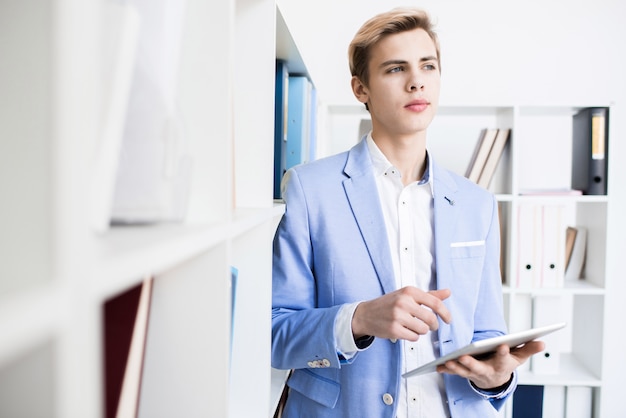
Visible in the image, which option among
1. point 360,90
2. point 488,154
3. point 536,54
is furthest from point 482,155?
point 360,90

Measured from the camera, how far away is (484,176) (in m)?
2.49

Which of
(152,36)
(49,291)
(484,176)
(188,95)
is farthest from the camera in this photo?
(484,176)

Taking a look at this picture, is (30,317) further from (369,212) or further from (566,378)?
(566,378)

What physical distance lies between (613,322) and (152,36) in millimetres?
3140

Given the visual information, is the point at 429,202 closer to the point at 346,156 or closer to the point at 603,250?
the point at 346,156

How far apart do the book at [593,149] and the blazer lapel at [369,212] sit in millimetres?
1570

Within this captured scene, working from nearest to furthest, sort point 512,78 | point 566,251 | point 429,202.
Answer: point 429,202 < point 566,251 < point 512,78

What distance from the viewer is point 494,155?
2.50 metres

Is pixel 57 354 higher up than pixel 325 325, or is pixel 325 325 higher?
pixel 57 354

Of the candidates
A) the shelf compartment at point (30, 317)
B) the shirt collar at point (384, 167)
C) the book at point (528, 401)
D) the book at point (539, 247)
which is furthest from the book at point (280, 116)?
the book at point (528, 401)

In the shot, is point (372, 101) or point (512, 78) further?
point (512, 78)

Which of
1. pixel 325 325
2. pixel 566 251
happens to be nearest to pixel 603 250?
pixel 566 251

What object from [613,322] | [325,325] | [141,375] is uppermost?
[141,375]

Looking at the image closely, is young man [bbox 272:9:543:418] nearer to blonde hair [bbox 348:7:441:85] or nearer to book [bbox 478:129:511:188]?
blonde hair [bbox 348:7:441:85]
